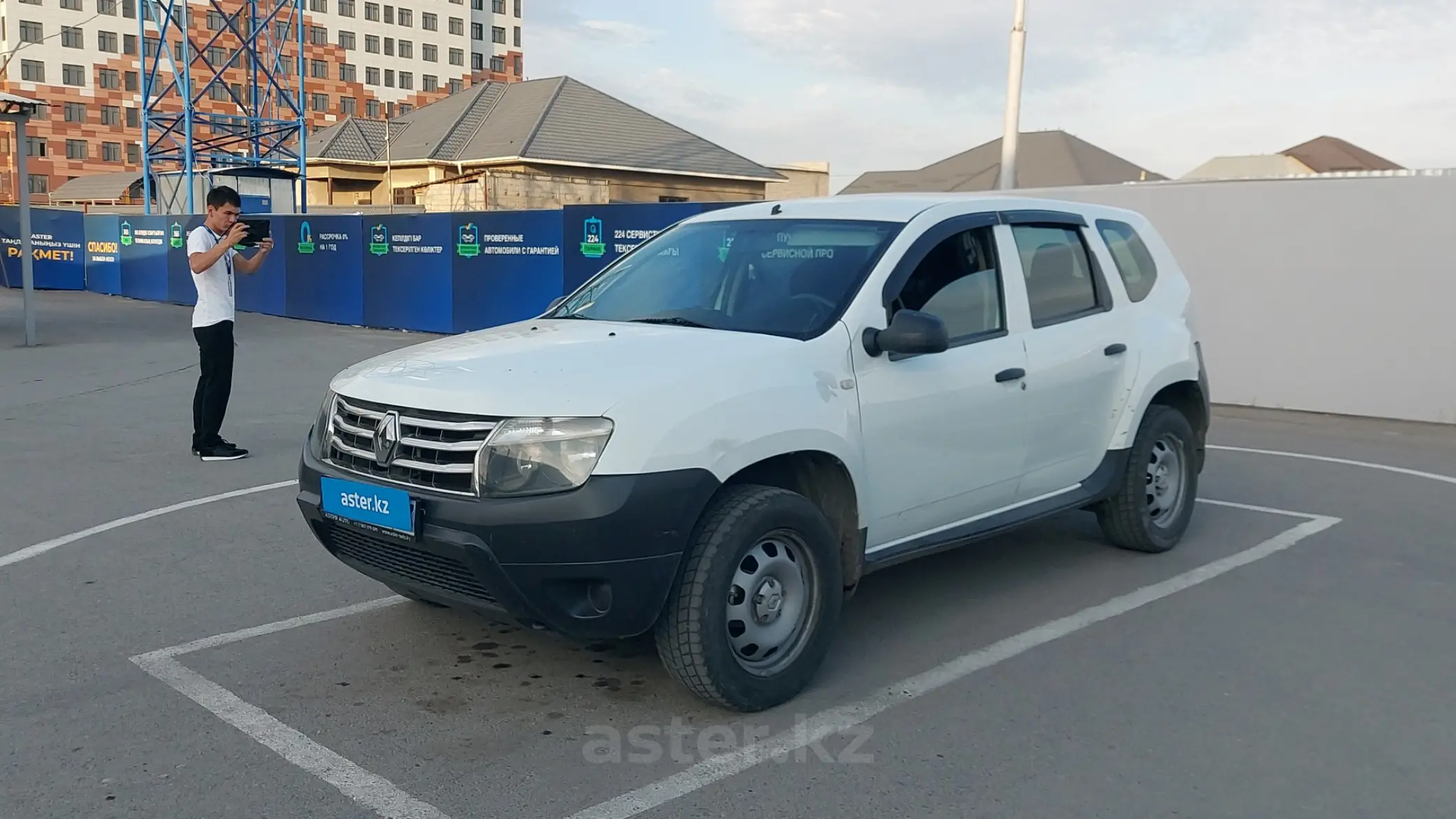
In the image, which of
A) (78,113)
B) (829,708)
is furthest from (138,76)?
(829,708)

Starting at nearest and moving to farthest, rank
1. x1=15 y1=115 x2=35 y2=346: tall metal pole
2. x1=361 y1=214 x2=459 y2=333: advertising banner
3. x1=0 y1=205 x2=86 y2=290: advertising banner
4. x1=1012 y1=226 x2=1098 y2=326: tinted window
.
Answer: x1=1012 y1=226 x2=1098 y2=326: tinted window → x1=15 y1=115 x2=35 y2=346: tall metal pole → x1=361 y1=214 x2=459 y2=333: advertising banner → x1=0 y1=205 x2=86 y2=290: advertising banner

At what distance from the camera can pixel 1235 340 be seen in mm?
12492

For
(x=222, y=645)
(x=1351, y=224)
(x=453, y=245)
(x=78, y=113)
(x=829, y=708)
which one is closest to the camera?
(x=829, y=708)

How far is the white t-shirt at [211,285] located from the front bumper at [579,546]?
5401 millimetres

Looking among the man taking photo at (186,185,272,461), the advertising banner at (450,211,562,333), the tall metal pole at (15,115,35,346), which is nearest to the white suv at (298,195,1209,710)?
the man taking photo at (186,185,272,461)

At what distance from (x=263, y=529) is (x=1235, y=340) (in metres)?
9.49

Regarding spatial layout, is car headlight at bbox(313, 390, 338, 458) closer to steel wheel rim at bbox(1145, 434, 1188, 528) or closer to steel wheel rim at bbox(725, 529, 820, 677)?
steel wheel rim at bbox(725, 529, 820, 677)

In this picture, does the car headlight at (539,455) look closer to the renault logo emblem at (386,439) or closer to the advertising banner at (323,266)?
the renault logo emblem at (386,439)

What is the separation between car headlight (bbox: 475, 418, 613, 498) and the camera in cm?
388

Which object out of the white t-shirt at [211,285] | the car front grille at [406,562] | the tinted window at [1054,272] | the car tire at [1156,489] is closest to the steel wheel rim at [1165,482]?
the car tire at [1156,489]

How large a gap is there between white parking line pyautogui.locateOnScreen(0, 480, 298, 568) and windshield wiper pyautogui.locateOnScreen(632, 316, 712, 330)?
3512mm

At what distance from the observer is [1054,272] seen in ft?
19.0

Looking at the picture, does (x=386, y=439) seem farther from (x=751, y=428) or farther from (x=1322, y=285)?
(x=1322, y=285)

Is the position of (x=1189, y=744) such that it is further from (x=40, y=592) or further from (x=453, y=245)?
(x=453, y=245)
